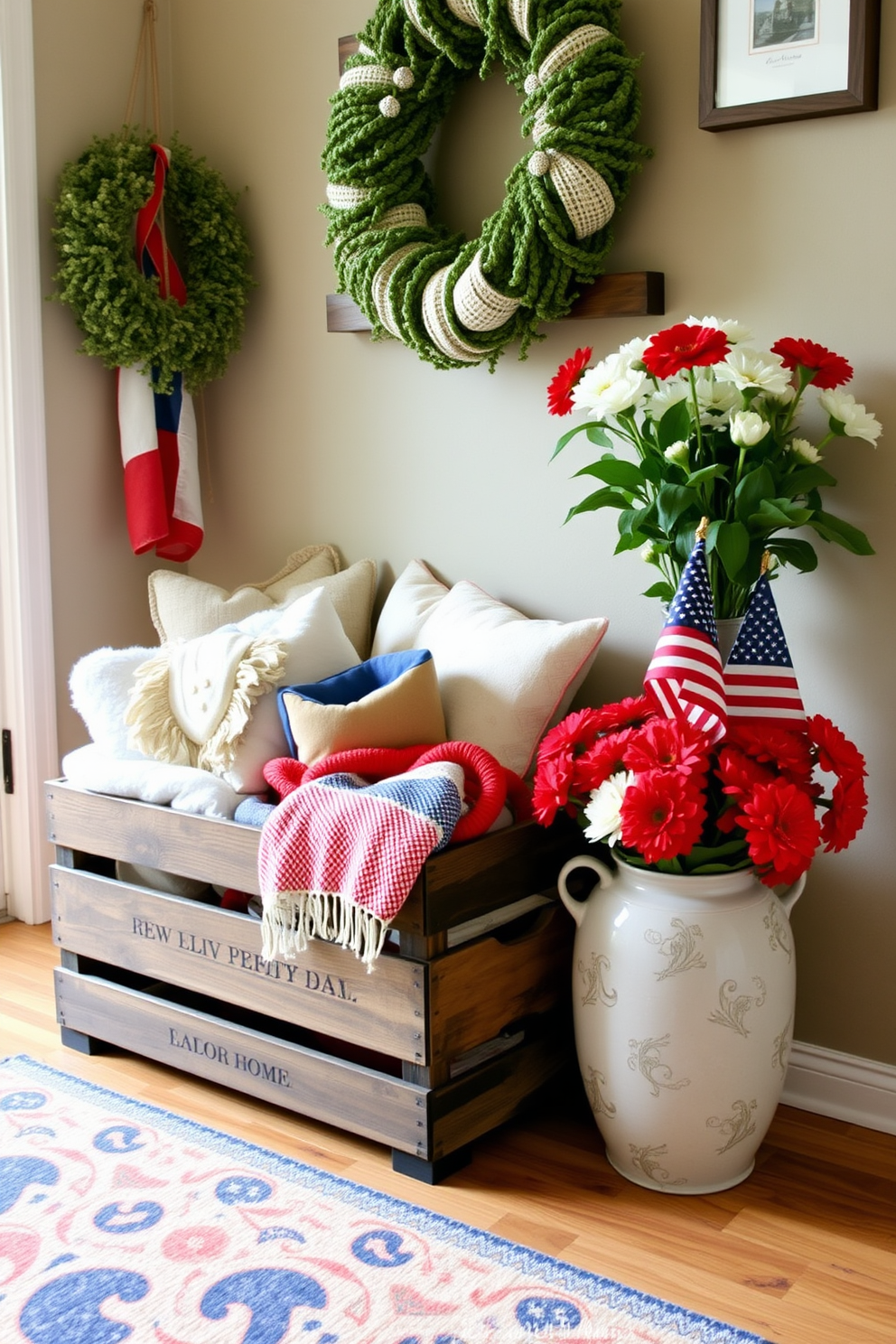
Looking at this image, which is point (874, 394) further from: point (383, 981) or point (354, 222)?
point (383, 981)

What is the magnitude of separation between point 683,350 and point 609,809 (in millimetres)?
647

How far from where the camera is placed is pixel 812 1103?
6.93ft

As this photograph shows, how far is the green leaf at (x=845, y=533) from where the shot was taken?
1854 mm

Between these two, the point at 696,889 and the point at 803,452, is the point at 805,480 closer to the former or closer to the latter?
the point at 803,452

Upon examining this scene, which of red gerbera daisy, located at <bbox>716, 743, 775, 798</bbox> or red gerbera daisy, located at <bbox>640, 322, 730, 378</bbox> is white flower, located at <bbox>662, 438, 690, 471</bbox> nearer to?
red gerbera daisy, located at <bbox>640, 322, 730, 378</bbox>

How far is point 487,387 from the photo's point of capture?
7.86 ft

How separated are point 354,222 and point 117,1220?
1671 millimetres

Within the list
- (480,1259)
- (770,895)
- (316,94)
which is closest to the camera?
(480,1259)

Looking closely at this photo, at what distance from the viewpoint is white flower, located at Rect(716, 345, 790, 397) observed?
1791 mm

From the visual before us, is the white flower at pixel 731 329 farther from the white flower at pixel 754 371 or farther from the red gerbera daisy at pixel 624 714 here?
the red gerbera daisy at pixel 624 714

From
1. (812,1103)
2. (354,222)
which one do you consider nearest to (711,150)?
(354,222)

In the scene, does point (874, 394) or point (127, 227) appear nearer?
point (874, 394)

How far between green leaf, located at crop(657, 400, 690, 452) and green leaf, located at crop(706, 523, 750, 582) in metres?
0.15

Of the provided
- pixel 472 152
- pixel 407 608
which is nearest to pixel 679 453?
pixel 407 608
